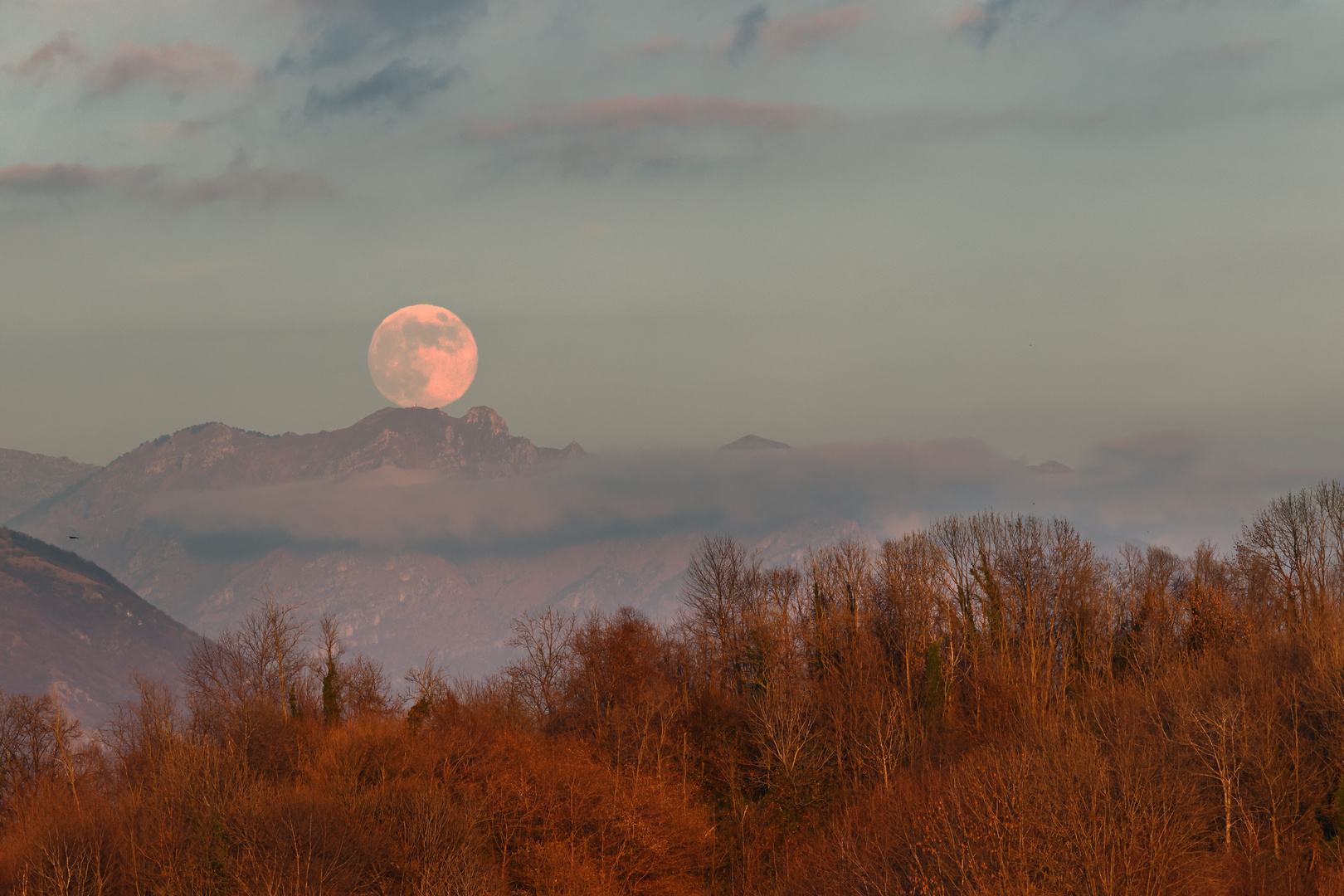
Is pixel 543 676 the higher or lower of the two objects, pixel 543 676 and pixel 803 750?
the higher

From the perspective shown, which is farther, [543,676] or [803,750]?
[543,676]

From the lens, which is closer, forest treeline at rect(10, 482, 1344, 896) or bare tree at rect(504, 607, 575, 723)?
forest treeline at rect(10, 482, 1344, 896)

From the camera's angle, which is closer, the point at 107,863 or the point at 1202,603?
the point at 107,863

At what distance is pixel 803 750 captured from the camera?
90688 millimetres

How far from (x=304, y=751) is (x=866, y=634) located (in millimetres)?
55772

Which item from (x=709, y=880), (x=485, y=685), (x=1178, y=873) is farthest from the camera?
(x=485, y=685)

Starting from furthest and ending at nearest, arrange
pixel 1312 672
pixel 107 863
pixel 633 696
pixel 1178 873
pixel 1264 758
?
pixel 633 696 → pixel 1312 672 → pixel 107 863 → pixel 1264 758 → pixel 1178 873

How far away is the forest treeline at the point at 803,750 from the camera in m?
58.5

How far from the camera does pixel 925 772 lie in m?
83.1

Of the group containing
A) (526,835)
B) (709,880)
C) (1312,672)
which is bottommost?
(709,880)

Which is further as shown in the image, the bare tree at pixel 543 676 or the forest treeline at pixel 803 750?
the bare tree at pixel 543 676

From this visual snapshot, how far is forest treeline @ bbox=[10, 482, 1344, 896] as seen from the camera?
58531 millimetres

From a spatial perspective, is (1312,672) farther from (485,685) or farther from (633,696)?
(485,685)

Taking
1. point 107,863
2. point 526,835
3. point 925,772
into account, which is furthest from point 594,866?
point 107,863
